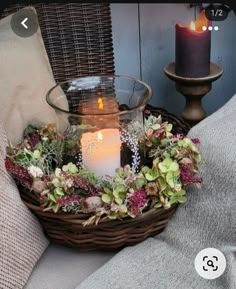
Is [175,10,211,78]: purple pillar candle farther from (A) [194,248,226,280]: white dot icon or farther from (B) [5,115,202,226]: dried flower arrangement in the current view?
(A) [194,248,226,280]: white dot icon

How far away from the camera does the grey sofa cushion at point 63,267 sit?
83cm

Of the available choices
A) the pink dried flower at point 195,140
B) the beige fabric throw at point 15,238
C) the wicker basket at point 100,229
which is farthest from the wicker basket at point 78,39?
the beige fabric throw at point 15,238

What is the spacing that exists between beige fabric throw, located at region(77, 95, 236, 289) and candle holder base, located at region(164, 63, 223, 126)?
12.7 inches

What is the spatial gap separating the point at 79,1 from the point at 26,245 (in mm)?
626

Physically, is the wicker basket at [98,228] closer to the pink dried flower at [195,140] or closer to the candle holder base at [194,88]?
the pink dried flower at [195,140]

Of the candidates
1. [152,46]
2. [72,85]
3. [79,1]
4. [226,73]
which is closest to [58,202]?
[72,85]

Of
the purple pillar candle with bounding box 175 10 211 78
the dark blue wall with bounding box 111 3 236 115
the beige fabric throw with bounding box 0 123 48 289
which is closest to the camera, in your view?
the beige fabric throw with bounding box 0 123 48 289

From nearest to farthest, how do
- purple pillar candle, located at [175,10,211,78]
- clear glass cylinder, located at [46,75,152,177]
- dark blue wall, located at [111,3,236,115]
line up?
clear glass cylinder, located at [46,75,152,177]
purple pillar candle, located at [175,10,211,78]
dark blue wall, located at [111,3,236,115]

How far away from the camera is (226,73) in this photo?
1521 millimetres

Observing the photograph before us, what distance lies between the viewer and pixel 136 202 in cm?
81

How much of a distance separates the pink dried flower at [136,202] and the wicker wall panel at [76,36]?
0.55 meters

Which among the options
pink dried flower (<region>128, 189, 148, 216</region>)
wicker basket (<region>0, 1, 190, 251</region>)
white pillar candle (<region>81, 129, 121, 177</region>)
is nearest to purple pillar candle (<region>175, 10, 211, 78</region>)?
wicker basket (<region>0, 1, 190, 251</region>)

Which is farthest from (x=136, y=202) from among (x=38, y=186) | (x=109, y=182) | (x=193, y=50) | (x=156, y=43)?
(x=156, y=43)

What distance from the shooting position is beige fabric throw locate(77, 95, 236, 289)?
0.80 meters
